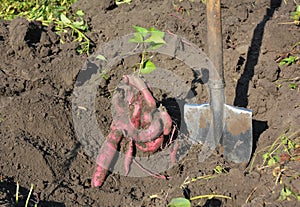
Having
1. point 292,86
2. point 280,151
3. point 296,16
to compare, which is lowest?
point 280,151

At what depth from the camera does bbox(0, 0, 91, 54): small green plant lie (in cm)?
390

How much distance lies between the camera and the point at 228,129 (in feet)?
10.1

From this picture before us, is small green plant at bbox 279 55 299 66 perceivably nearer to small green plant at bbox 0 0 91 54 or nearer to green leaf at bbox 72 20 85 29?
small green plant at bbox 0 0 91 54

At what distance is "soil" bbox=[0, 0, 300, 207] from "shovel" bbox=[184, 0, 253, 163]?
8 centimetres

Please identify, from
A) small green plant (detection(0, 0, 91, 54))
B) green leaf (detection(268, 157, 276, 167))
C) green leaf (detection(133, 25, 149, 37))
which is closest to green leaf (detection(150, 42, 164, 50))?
green leaf (detection(133, 25, 149, 37))

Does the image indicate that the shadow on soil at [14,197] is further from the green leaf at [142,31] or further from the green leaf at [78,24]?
the green leaf at [78,24]

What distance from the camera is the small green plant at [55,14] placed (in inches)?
153

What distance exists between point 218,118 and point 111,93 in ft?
2.74

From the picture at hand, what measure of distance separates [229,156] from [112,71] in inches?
43.1

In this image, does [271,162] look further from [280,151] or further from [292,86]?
[292,86]

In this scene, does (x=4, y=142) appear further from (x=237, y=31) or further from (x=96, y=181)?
(x=237, y=31)

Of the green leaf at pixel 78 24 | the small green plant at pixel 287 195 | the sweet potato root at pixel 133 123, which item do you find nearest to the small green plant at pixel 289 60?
the sweet potato root at pixel 133 123

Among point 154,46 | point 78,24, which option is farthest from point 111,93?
point 78,24

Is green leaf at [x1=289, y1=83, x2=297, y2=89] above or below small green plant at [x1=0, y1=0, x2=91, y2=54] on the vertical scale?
below
